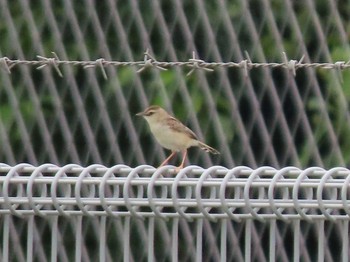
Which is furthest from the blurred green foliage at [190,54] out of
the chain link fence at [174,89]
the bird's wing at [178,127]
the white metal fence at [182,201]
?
the white metal fence at [182,201]

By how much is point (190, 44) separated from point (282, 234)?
2.57ft

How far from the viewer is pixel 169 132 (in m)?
4.39

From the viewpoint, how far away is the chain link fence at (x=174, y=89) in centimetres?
467

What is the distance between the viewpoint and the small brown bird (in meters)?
4.36

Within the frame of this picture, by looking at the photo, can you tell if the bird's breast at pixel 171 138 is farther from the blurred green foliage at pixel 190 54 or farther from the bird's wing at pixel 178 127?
the blurred green foliage at pixel 190 54

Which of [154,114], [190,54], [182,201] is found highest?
[190,54]

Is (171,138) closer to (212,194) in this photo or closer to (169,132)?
(169,132)

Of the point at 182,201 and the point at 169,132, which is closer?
the point at 182,201

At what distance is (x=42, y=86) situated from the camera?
4.83 meters

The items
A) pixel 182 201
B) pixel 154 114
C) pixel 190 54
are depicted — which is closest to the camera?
pixel 182 201

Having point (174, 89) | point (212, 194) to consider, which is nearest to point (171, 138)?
point (174, 89)

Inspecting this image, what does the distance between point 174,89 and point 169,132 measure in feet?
1.19

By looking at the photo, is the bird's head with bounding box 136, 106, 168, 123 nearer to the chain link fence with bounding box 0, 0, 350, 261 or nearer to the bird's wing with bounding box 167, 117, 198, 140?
the bird's wing with bounding box 167, 117, 198, 140

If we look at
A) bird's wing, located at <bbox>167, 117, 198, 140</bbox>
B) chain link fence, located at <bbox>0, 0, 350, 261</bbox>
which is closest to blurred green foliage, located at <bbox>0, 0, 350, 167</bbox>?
chain link fence, located at <bbox>0, 0, 350, 261</bbox>
